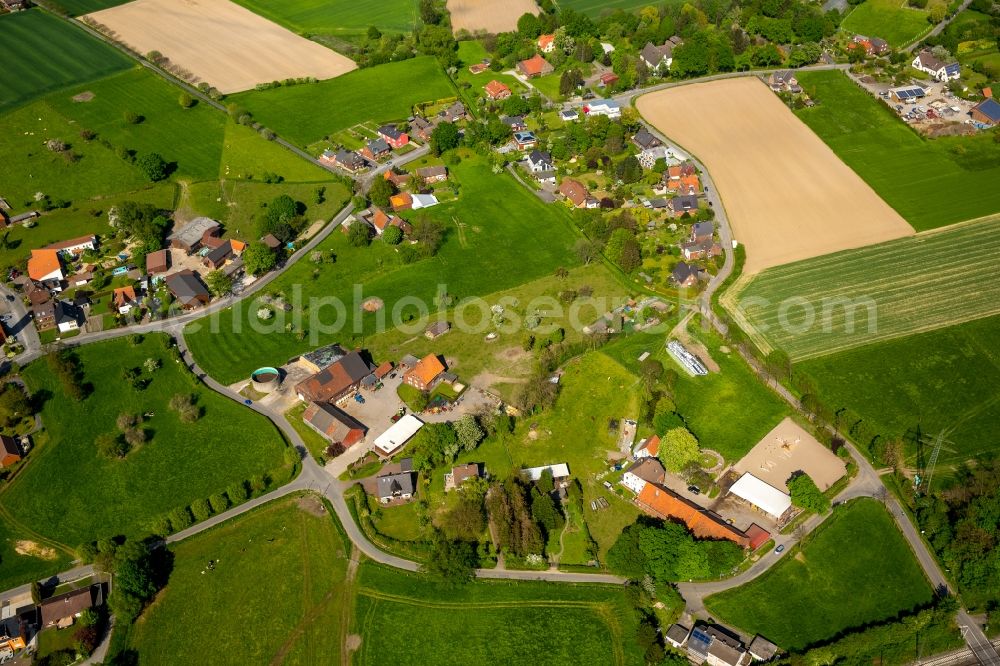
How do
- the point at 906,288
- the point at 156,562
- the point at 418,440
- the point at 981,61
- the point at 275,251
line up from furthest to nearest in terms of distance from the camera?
the point at 981,61 → the point at 275,251 → the point at 906,288 → the point at 418,440 → the point at 156,562

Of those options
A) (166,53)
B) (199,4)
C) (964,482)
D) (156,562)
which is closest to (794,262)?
(964,482)

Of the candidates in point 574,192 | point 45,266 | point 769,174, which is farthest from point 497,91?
point 45,266

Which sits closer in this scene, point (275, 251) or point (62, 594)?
point (62, 594)

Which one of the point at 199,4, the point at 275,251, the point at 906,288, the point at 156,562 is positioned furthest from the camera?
the point at 199,4

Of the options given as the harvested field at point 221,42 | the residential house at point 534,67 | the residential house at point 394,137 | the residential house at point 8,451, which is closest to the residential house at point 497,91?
the residential house at point 534,67

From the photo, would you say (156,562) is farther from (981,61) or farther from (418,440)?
(981,61)

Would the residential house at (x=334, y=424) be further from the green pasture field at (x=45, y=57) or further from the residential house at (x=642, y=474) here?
the green pasture field at (x=45, y=57)

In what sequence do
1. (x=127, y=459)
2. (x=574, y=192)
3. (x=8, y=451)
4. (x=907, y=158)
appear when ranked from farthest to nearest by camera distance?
(x=907, y=158) < (x=574, y=192) < (x=127, y=459) < (x=8, y=451)

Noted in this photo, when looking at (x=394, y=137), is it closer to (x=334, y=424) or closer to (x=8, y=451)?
(x=334, y=424)
